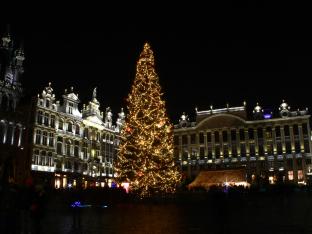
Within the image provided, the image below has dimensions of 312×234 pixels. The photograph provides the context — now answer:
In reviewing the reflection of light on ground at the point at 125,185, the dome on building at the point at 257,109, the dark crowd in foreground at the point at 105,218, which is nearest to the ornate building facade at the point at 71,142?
the reflection of light on ground at the point at 125,185

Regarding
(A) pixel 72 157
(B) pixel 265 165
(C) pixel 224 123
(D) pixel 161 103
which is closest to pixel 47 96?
(A) pixel 72 157

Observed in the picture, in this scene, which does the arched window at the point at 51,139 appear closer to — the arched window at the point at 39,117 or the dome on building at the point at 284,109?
the arched window at the point at 39,117

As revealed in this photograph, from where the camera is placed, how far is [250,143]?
232 feet

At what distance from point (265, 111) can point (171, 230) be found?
6384cm

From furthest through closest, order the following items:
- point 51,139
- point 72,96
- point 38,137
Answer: point 72,96 → point 51,139 → point 38,137

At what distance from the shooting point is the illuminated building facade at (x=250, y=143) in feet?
221

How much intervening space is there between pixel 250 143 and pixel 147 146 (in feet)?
152

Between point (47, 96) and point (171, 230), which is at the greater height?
point (47, 96)

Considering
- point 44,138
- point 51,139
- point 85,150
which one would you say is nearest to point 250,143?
point 85,150

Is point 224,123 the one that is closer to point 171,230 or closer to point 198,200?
point 198,200

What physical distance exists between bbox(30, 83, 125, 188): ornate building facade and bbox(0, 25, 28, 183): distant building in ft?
5.82

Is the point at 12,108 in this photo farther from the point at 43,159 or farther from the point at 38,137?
the point at 43,159

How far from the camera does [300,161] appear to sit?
66812 mm

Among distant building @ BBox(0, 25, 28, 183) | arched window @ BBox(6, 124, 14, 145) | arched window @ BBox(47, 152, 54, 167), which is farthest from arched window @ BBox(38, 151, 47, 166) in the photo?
arched window @ BBox(6, 124, 14, 145)
